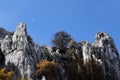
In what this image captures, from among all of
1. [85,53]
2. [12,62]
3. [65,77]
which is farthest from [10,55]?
[85,53]

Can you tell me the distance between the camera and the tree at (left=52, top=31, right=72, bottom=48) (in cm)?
12884

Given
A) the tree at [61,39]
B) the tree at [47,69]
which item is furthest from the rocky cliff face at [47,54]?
the tree at [61,39]

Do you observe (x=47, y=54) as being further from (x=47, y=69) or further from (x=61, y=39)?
(x=61, y=39)

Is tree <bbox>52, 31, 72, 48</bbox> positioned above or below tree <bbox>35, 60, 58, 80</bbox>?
above

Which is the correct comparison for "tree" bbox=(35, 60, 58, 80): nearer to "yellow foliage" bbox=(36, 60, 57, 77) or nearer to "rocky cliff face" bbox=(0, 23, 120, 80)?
"yellow foliage" bbox=(36, 60, 57, 77)

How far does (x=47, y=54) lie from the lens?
108 meters

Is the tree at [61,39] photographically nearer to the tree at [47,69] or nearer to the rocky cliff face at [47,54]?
the rocky cliff face at [47,54]

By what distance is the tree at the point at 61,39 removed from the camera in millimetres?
128837

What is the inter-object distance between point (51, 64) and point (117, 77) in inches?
674

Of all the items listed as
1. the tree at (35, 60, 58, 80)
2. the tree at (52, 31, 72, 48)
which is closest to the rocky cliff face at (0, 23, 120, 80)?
the tree at (35, 60, 58, 80)

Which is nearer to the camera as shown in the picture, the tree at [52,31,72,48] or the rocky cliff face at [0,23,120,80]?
the rocky cliff face at [0,23,120,80]

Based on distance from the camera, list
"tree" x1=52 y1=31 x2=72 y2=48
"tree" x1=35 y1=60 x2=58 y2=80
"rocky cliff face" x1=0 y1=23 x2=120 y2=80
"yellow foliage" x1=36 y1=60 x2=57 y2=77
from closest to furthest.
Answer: "rocky cliff face" x1=0 y1=23 x2=120 y2=80
"tree" x1=35 y1=60 x2=58 y2=80
"yellow foliage" x1=36 y1=60 x2=57 y2=77
"tree" x1=52 y1=31 x2=72 y2=48

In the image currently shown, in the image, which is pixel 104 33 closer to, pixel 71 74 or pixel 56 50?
pixel 56 50

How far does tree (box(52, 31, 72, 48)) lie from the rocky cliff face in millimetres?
6340
